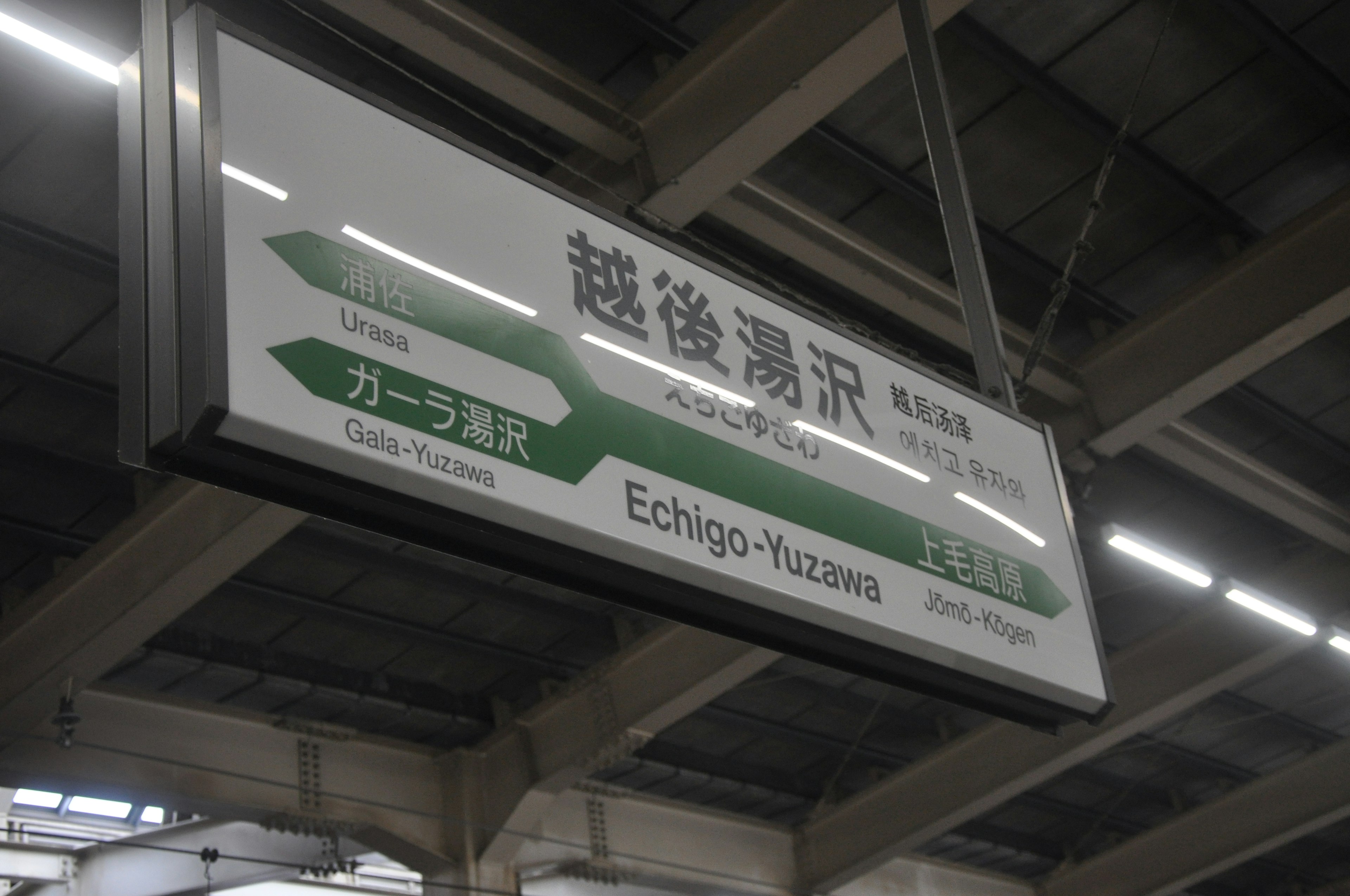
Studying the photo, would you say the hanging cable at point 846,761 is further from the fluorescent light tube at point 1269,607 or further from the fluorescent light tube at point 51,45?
the fluorescent light tube at point 51,45

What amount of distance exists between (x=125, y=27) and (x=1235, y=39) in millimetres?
5803

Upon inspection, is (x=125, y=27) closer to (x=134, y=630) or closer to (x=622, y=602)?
(x=134, y=630)

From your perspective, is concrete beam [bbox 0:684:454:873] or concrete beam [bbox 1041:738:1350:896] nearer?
concrete beam [bbox 0:684:454:873]

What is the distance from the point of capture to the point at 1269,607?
11617 millimetres

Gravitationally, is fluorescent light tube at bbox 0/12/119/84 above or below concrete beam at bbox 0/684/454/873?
above

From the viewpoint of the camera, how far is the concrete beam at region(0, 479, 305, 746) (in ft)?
27.2

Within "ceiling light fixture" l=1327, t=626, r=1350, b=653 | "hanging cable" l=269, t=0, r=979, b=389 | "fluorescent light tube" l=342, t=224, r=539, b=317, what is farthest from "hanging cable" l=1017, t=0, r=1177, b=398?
"ceiling light fixture" l=1327, t=626, r=1350, b=653

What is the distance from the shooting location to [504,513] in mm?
2924

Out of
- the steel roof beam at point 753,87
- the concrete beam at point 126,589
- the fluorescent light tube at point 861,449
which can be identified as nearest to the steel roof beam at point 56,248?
the concrete beam at point 126,589

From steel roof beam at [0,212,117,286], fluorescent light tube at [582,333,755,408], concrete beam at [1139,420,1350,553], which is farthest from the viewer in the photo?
concrete beam at [1139,420,1350,553]

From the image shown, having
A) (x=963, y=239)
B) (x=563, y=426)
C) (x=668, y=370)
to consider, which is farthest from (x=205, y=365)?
(x=963, y=239)

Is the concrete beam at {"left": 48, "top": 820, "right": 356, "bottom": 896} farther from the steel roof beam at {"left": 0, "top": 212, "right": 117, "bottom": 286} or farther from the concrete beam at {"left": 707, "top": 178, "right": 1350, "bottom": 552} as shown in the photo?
the concrete beam at {"left": 707, "top": 178, "right": 1350, "bottom": 552}

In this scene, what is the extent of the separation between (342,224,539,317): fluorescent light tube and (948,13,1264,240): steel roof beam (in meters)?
4.81

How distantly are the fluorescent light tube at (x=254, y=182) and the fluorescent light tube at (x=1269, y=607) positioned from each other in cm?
983
